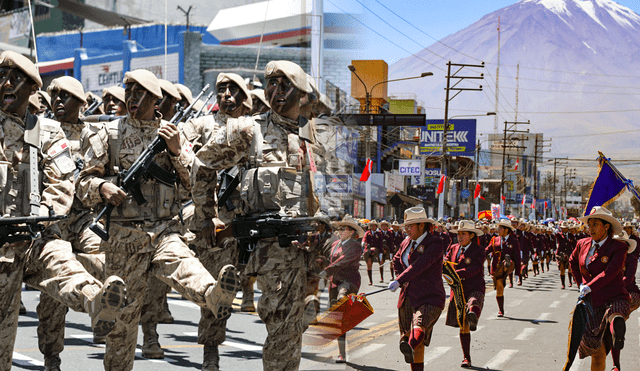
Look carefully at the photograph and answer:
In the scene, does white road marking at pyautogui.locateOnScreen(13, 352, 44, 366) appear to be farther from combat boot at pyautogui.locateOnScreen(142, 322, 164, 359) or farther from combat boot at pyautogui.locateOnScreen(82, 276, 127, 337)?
combat boot at pyautogui.locateOnScreen(82, 276, 127, 337)

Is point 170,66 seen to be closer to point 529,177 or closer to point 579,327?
point 579,327

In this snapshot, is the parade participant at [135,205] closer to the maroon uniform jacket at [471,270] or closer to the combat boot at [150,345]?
the combat boot at [150,345]

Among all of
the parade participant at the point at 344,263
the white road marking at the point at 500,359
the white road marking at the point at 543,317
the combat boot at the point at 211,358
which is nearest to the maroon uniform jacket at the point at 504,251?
the white road marking at the point at 543,317

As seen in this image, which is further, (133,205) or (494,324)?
(494,324)

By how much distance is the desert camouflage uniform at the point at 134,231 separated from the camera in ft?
18.1

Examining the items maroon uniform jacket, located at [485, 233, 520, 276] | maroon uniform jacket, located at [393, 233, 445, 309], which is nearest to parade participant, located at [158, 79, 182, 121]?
maroon uniform jacket, located at [393, 233, 445, 309]

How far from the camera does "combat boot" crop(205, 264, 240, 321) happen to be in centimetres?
438

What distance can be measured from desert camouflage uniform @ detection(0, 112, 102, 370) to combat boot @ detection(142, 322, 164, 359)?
2.58 metres

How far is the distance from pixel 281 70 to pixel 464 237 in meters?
6.89

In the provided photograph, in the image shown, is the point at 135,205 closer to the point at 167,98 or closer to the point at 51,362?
the point at 51,362

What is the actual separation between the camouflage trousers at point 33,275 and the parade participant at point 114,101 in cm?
340

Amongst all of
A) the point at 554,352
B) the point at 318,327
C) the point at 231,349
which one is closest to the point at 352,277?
the point at 318,327

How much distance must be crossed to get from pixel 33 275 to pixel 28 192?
58 cm

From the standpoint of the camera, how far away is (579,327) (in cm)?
737
